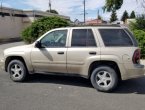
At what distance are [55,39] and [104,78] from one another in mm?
1837

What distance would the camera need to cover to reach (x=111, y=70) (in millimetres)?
Answer: 7820

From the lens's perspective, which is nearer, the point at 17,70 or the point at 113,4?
the point at 17,70

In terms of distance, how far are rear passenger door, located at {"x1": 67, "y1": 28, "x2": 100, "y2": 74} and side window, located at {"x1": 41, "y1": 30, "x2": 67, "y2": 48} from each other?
9.9 inches

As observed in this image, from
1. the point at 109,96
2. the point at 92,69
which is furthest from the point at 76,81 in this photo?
the point at 109,96

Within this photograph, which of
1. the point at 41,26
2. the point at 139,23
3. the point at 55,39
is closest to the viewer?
the point at 55,39

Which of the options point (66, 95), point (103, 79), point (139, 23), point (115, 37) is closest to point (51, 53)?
point (66, 95)

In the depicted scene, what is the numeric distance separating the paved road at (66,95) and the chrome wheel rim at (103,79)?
0.95 feet

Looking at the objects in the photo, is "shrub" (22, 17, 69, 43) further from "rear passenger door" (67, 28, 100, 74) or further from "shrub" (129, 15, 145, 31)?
"rear passenger door" (67, 28, 100, 74)

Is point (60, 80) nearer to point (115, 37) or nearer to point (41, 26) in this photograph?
point (115, 37)

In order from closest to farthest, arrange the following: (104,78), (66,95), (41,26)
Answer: (66,95)
(104,78)
(41,26)

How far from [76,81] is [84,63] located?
1.33 m

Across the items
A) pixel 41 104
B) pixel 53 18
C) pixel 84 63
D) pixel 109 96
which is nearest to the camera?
pixel 41 104

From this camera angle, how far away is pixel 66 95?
24.4ft

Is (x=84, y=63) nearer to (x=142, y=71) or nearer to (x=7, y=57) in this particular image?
(x=142, y=71)
